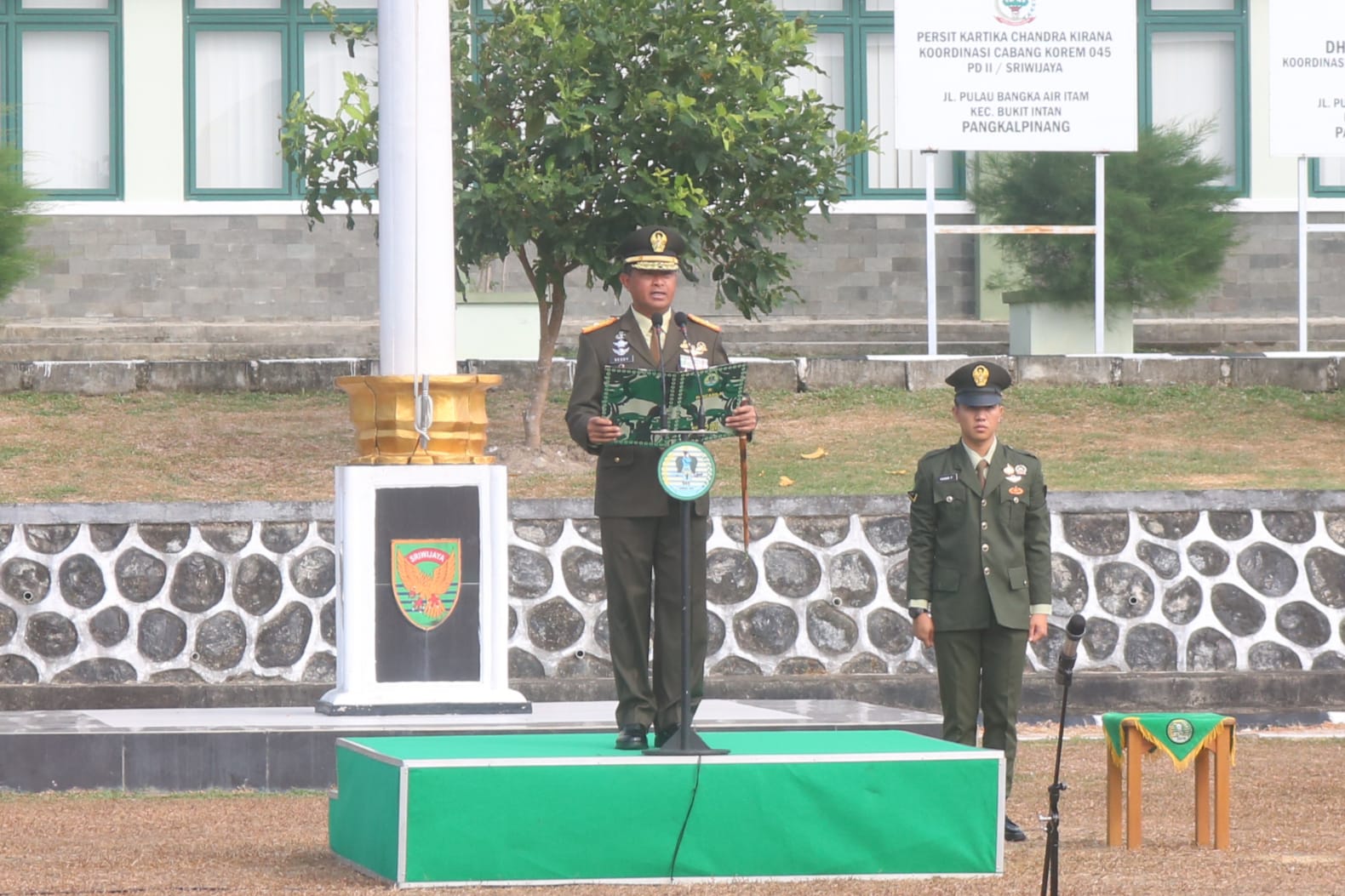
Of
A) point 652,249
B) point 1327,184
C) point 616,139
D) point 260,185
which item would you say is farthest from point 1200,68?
point 652,249

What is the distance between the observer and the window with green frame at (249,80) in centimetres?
2444

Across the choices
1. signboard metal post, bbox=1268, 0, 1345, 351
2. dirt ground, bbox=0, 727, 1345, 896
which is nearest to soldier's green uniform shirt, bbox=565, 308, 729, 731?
dirt ground, bbox=0, 727, 1345, 896

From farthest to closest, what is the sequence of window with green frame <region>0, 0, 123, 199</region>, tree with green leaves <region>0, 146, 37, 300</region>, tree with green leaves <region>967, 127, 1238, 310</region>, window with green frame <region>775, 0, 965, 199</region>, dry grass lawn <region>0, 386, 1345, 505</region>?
window with green frame <region>775, 0, 965, 199</region> < window with green frame <region>0, 0, 123, 199</region> < tree with green leaves <region>967, 127, 1238, 310</region> < tree with green leaves <region>0, 146, 37, 300</region> < dry grass lawn <region>0, 386, 1345, 505</region>

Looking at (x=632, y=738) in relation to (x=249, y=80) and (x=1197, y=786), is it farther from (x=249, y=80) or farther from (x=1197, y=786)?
(x=249, y=80)

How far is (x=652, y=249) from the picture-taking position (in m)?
7.70

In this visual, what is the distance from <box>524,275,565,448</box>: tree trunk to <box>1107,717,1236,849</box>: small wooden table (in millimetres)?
7913

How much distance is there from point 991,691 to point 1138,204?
13.0 meters

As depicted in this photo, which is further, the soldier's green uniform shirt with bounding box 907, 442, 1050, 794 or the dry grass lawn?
the dry grass lawn

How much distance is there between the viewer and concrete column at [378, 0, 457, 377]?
10117mm

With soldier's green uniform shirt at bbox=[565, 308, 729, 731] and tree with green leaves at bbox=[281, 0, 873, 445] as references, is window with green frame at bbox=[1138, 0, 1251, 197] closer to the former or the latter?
tree with green leaves at bbox=[281, 0, 873, 445]

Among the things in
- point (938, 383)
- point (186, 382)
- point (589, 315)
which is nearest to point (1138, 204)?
point (938, 383)

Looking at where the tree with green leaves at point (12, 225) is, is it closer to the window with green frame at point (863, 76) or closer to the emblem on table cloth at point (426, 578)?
the emblem on table cloth at point (426, 578)

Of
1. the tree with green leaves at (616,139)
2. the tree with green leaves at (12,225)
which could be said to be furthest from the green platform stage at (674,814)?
the tree with green leaves at (12,225)

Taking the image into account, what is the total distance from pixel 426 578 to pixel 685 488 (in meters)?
3.05
